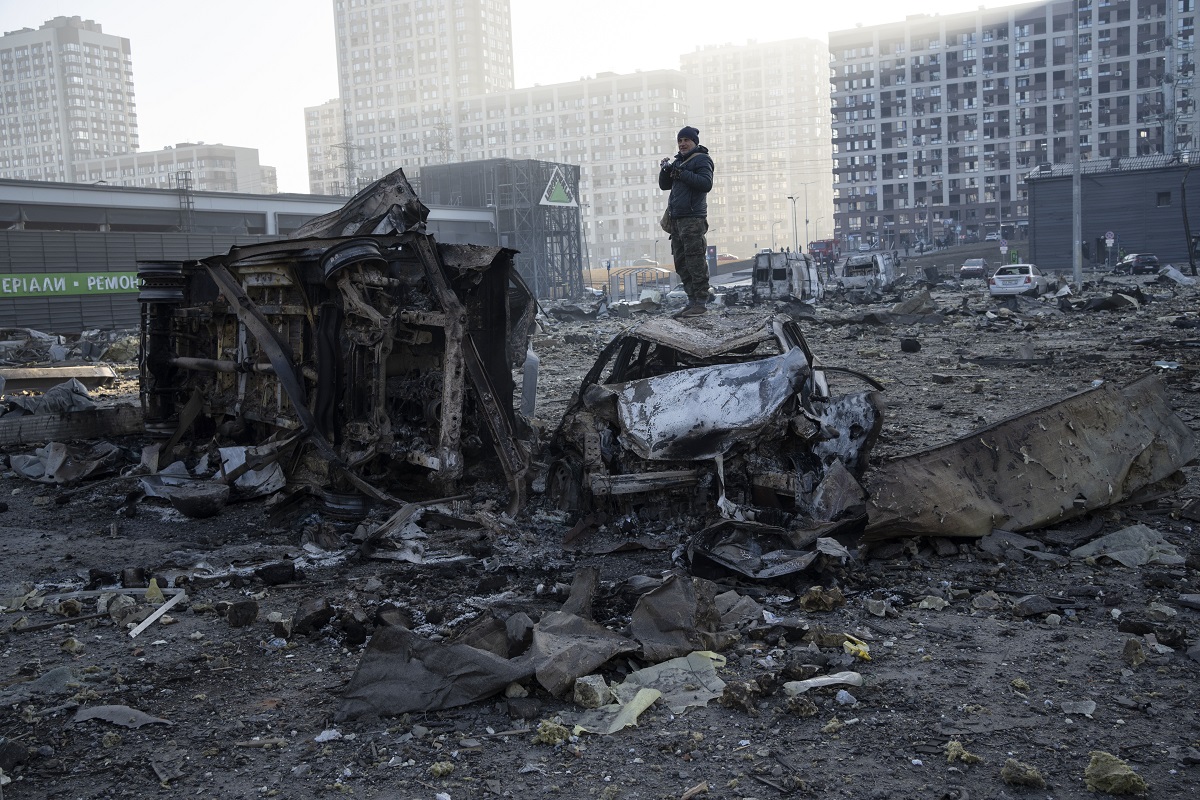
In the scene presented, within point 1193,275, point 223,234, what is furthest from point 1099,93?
point 223,234

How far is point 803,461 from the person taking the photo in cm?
601

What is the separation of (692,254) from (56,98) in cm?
16809

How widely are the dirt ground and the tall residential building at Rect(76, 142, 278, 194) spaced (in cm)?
14196

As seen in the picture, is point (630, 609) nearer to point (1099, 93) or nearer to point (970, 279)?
point (970, 279)

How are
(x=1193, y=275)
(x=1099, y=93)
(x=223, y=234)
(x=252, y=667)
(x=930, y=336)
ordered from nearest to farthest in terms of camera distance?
(x=252, y=667) → (x=930, y=336) → (x=1193, y=275) → (x=223, y=234) → (x=1099, y=93)

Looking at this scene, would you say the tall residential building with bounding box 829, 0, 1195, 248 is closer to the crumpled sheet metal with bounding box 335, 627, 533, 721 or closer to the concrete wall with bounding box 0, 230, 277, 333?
the concrete wall with bounding box 0, 230, 277, 333

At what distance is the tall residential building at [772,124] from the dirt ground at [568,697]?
462ft

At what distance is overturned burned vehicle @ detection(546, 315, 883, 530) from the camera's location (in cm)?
570

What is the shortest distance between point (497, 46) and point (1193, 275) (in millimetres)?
119020

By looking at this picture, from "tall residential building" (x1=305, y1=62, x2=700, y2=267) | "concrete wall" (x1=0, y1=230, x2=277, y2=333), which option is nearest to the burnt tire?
"concrete wall" (x1=0, y1=230, x2=277, y2=333)

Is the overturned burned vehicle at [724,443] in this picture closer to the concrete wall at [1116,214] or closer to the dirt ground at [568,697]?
the dirt ground at [568,697]

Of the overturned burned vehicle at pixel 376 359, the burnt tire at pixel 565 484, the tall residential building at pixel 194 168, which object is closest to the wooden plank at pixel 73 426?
the overturned burned vehicle at pixel 376 359

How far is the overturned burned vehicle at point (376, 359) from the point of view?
6.96 metres

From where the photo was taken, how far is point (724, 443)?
5773 mm
